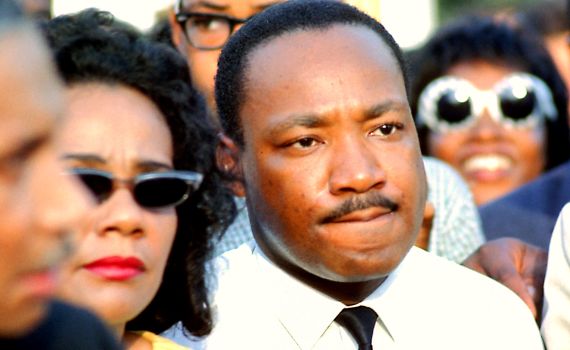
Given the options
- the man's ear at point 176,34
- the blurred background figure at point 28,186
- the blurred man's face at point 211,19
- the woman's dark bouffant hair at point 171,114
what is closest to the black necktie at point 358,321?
the woman's dark bouffant hair at point 171,114

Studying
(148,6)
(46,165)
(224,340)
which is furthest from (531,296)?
(148,6)

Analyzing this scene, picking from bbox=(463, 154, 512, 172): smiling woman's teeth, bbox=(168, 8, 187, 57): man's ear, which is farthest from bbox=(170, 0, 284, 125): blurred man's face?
bbox=(463, 154, 512, 172): smiling woman's teeth

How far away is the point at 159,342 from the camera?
2.92 meters

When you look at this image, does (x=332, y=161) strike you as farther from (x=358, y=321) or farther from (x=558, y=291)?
(x=558, y=291)

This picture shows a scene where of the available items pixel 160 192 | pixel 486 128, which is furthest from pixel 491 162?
pixel 160 192

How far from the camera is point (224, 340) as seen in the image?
3018mm

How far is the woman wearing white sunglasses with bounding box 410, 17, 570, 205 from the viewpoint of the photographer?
568cm

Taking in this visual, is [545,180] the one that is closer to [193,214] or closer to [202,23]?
[202,23]

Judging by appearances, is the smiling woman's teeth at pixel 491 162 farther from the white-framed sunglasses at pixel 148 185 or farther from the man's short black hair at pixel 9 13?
the man's short black hair at pixel 9 13

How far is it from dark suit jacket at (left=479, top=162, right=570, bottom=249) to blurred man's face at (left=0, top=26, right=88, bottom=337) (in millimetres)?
3519

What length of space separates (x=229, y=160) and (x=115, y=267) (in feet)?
2.35

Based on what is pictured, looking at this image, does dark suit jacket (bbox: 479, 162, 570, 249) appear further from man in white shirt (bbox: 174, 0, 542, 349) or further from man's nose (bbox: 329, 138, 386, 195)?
man's nose (bbox: 329, 138, 386, 195)

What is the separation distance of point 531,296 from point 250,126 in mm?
991

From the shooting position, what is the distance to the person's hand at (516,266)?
11.1ft
